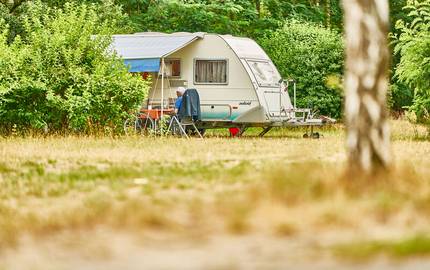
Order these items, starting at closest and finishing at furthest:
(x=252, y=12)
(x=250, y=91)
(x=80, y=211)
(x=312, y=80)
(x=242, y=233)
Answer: (x=242, y=233) < (x=80, y=211) < (x=250, y=91) < (x=312, y=80) < (x=252, y=12)

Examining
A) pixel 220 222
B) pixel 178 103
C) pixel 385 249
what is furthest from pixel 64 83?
pixel 385 249

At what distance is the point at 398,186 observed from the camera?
974cm

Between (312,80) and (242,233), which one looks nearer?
(242,233)

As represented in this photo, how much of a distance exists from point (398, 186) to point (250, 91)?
18783 millimetres

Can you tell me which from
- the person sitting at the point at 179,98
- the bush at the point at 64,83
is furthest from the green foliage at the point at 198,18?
the bush at the point at 64,83

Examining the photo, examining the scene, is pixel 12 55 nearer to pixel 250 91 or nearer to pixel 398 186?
pixel 250 91

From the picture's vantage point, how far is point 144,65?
28609 millimetres

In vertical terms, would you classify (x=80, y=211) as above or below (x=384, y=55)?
below

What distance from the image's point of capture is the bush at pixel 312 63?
37750 millimetres

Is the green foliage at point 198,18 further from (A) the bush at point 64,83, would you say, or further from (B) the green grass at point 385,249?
(B) the green grass at point 385,249

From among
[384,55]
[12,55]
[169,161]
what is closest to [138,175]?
[169,161]

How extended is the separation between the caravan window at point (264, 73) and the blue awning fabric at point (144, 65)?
258cm

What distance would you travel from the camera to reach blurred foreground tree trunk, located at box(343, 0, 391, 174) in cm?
1004

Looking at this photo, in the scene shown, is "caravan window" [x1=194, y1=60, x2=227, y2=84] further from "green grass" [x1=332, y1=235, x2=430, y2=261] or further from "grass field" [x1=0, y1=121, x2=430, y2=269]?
"green grass" [x1=332, y1=235, x2=430, y2=261]
